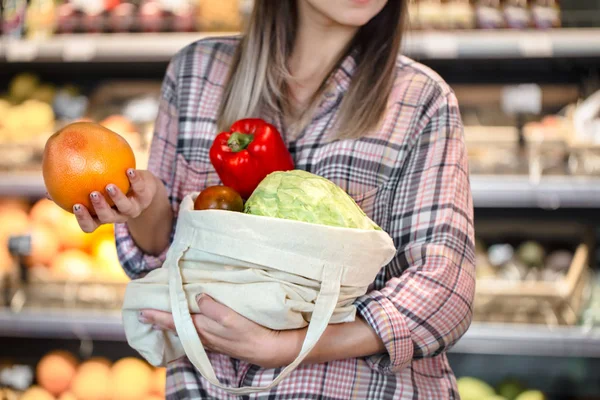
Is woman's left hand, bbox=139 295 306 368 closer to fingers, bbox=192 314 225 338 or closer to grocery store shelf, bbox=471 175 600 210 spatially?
fingers, bbox=192 314 225 338

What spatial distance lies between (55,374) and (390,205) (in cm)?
175

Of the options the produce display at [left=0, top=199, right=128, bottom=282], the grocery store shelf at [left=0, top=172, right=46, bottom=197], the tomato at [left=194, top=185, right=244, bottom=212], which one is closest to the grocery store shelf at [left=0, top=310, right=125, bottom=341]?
the produce display at [left=0, top=199, right=128, bottom=282]

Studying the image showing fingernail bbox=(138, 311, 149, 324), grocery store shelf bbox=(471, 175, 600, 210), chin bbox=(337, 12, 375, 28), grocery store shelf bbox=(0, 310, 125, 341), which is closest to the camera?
fingernail bbox=(138, 311, 149, 324)

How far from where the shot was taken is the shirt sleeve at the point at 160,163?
1442 mm

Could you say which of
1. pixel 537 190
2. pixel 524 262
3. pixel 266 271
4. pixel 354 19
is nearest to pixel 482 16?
pixel 537 190

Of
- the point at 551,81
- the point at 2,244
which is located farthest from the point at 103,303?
the point at 551,81

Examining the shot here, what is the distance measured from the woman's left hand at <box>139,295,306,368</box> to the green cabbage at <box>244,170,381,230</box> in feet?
0.51

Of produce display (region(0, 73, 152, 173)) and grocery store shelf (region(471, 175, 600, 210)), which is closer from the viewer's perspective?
grocery store shelf (region(471, 175, 600, 210))

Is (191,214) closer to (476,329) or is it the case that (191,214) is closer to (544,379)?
(476,329)

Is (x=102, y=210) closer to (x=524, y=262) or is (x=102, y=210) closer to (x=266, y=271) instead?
(x=266, y=271)

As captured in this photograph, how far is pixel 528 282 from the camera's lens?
254cm

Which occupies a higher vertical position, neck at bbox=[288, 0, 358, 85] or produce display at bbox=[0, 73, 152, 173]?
neck at bbox=[288, 0, 358, 85]

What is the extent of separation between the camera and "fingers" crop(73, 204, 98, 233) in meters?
1.16

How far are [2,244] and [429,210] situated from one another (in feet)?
6.33
